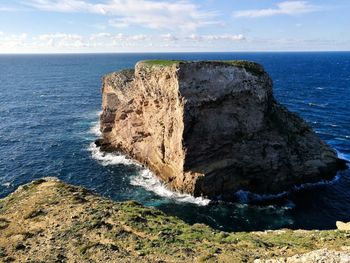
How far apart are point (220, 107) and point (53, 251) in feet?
108

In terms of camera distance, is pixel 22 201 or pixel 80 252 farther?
pixel 22 201

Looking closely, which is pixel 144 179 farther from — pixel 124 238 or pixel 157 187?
pixel 124 238

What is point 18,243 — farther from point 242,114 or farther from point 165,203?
point 242,114

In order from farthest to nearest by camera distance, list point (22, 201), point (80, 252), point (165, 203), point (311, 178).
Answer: point (311, 178) < point (165, 203) < point (22, 201) < point (80, 252)

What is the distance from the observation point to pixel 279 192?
53.5 metres

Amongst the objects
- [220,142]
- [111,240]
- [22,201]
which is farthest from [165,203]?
[111,240]

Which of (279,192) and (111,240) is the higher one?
(111,240)

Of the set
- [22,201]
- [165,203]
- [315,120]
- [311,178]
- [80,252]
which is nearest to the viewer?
[80,252]

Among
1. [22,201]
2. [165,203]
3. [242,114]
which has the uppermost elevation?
[242,114]

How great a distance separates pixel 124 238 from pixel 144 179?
105 ft

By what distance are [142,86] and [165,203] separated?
2157 centimetres

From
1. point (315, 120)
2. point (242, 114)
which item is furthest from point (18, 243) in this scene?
point (315, 120)

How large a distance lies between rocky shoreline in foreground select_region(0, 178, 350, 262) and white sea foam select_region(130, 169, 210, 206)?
725 inches

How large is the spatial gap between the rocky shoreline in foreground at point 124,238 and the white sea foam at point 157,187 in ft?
60.4
